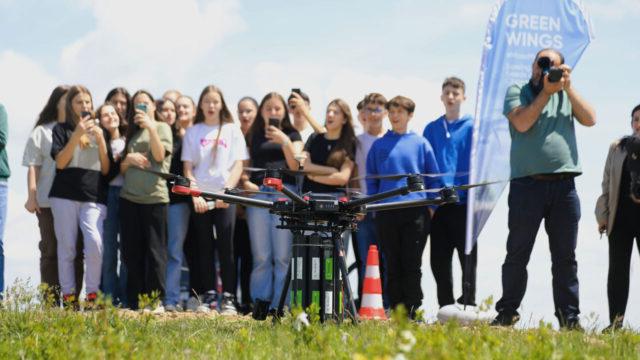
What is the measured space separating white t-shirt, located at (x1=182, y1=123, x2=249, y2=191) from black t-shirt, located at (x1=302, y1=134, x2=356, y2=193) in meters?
0.80

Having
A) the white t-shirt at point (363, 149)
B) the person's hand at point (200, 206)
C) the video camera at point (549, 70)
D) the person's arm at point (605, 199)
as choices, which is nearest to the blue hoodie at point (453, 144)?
the white t-shirt at point (363, 149)

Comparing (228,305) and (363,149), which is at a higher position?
(363,149)

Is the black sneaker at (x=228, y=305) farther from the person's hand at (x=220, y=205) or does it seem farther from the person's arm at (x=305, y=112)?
the person's arm at (x=305, y=112)

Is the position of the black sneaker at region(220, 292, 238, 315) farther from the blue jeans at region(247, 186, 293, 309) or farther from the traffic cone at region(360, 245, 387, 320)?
the traffic cone at region(360, 245, 387, 320)

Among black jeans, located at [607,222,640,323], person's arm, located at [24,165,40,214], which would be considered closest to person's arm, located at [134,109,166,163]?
person's arm, located at [24,165,40,214]

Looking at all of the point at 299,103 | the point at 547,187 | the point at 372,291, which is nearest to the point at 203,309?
the point at 372,291

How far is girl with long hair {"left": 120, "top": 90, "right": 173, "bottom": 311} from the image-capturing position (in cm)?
1116

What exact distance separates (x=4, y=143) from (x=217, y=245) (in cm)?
264

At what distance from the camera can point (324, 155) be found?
435 inches

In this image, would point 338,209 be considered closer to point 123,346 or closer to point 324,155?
point 123,346

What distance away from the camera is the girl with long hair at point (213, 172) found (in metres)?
11.1

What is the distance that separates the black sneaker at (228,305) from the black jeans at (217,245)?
0.09 meters

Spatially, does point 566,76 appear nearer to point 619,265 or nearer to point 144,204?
point 619,265

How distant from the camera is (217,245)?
36.9 ft
